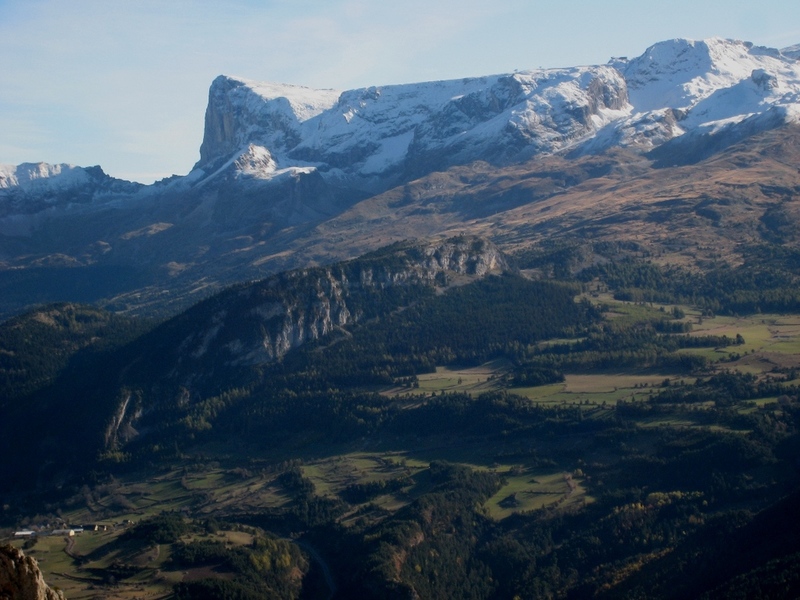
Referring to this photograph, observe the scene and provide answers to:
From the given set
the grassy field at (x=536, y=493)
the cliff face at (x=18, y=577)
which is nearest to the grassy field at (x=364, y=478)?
the grassy field at (x=536, y=493)

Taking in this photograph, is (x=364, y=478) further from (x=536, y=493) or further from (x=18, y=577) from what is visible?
(x=18, y=577)

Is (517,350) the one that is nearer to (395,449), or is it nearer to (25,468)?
(395,449)

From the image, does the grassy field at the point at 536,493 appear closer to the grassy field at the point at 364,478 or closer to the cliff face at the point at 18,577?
the grassy field at the point at 364,478

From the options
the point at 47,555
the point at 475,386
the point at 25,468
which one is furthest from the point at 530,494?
the point at 25,468

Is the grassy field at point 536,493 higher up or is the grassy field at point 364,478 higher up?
the grassy field at point 364,478

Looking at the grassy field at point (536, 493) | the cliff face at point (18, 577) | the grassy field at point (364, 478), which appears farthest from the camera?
the grassy field at point (536, 493)

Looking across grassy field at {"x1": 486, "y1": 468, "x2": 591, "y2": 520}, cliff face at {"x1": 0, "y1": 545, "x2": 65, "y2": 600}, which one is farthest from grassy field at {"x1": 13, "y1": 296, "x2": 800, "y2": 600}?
cliff face at {"x1": 0, "y1": 545, "x2": 65, "y2": 600}

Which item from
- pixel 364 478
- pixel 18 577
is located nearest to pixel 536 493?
pixel 364 478

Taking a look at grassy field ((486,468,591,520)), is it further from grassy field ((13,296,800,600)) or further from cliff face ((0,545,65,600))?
cliff face ((0,545,65,600))
